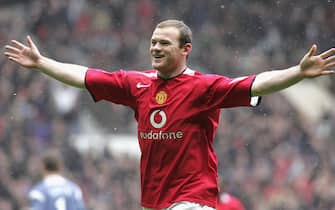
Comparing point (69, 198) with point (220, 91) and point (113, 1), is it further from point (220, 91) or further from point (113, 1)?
point (113, 1)

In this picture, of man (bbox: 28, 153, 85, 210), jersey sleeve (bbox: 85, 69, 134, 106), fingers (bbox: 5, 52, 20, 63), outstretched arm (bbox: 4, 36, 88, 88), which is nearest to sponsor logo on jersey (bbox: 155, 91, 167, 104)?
jersey sleeve (bbox: 85, 69, 134, 106)

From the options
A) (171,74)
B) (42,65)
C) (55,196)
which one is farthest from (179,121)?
(55,196)

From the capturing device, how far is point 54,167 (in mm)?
10477

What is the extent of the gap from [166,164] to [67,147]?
914 cm

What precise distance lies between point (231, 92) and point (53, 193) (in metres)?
3.67

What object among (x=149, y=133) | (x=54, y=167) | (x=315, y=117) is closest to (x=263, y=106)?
(x=315, y=117)

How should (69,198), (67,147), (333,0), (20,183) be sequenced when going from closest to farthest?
1. (69,198)
2. (20,183)
3. (67,147)
4. (333,0)

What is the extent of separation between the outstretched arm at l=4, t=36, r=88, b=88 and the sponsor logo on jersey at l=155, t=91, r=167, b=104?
20.5 inches

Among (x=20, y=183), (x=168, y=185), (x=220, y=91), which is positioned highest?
(x=220, y=91)

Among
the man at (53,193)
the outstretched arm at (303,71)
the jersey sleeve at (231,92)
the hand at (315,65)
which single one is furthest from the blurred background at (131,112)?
the hand at (315,65)

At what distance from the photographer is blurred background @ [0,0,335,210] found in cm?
1605

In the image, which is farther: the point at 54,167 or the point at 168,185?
the point at 54,167

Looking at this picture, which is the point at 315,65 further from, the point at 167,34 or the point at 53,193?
the point at 53,193

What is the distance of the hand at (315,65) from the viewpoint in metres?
6.71
